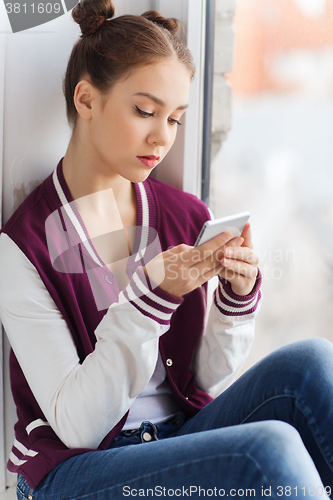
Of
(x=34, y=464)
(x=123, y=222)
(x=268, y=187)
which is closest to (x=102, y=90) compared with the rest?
(x=123, y=222)

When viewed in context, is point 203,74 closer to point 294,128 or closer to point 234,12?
point 234,12

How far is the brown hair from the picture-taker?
85cm

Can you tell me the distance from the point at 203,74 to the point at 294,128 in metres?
0.28

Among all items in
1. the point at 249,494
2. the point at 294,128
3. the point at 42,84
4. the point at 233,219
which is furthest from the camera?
the point at 294,128

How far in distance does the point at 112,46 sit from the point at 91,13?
0.11 meters

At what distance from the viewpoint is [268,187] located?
1209mm

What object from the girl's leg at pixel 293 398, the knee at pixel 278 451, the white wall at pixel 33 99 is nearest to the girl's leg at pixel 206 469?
the knee at pixel 278 451

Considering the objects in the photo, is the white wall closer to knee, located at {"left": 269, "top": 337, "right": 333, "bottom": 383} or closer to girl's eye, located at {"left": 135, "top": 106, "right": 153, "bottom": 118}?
girl's eye, located at {"left": 135, "top": 106, "right": 153, "bottom": 118}

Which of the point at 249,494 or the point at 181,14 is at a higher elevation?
the point at 181,14

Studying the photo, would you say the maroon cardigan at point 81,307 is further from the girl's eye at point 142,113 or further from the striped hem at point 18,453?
the girl's eye at point 142,113

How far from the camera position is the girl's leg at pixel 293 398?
0.83 metres

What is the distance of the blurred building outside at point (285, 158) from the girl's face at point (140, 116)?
324mm

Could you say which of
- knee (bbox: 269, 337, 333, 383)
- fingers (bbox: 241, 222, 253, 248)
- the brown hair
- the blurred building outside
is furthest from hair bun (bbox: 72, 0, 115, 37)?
knee (bbox: 269, 337, 333, 383)

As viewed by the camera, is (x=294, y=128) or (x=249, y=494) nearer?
(x=249, y=494)
